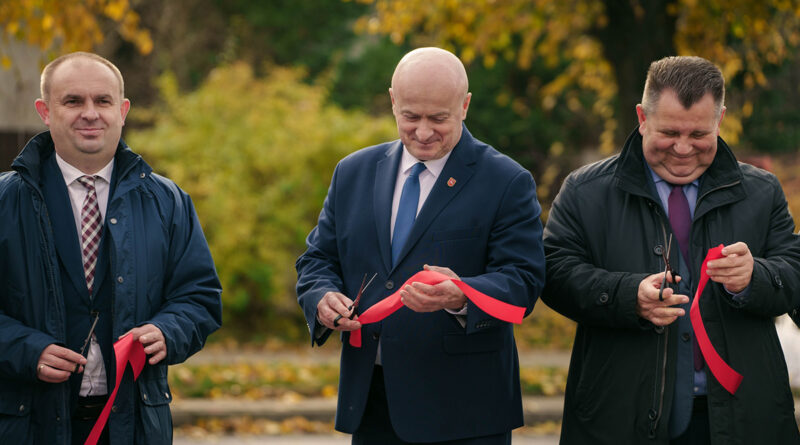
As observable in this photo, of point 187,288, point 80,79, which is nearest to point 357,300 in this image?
point 187,288

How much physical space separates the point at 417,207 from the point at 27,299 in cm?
142

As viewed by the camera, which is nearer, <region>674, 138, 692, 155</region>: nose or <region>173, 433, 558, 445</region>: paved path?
<region>674, 138, 692, 155</region>: nose

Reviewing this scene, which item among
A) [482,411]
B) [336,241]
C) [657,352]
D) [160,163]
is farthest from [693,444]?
[160,163]

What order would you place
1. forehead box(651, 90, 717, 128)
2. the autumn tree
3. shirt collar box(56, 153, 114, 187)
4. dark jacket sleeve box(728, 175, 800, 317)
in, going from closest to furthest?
dark jacket sleeve box(728, 175, 800, 317)
forehead box(651, 90, 717, 128)
shirt collar box(56, 153, 114, 187)
the autumn tree

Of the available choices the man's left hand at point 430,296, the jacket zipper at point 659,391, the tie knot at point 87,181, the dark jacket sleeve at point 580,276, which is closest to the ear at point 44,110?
the tie knot at point 87,181

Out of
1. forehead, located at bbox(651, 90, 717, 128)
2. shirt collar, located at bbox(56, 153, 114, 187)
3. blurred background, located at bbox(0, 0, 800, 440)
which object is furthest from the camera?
blurred background, located at bbox(0, 0, 800, 440)

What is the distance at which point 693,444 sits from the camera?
3717mm

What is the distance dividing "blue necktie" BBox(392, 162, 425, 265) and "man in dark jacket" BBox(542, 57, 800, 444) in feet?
1.88

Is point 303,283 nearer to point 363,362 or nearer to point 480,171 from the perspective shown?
point 363,362

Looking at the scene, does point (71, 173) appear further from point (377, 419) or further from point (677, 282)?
point (677, 282)

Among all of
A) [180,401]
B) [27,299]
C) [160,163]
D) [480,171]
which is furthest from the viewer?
[160,163]

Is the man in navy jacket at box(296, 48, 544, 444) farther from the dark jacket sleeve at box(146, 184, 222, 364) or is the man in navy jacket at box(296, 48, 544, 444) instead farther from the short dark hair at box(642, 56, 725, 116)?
the short dark hair at box(642, 56, 725, 116)

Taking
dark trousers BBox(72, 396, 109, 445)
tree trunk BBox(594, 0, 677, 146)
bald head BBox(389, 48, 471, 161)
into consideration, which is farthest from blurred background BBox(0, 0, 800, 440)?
dark trousers BBox(72, 396, 109, 445)

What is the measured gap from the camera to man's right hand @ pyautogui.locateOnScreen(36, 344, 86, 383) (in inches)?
138
